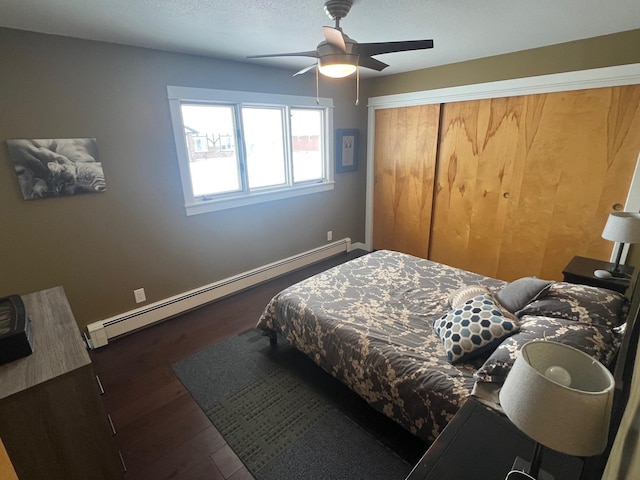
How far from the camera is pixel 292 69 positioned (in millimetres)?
3393

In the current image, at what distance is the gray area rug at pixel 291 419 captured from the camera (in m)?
1.62

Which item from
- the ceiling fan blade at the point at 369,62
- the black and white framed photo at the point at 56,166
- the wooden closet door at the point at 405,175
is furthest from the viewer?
the wooden closet door at the point at 405,175

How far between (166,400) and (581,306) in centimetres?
254

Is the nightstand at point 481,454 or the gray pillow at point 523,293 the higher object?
the gray pillow at point 523,293

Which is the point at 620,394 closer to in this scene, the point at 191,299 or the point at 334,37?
the point at 334,37

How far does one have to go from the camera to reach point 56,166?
2.21m

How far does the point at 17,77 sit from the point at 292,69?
2.31 m

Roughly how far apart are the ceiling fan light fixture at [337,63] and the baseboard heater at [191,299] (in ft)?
7.73

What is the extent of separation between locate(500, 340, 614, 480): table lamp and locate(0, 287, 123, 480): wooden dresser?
1.44m

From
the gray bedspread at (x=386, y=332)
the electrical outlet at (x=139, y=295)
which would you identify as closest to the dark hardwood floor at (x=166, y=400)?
the electrical outlet at (x=139, y=295)

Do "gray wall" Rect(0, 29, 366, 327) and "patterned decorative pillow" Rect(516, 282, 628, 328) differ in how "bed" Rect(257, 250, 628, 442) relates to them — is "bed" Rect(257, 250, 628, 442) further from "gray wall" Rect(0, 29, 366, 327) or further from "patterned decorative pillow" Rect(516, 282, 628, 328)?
"gray wall" Rect(0, 29, 366, 327)

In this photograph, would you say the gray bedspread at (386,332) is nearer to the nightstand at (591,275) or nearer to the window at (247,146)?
the nightstand at (591,275)

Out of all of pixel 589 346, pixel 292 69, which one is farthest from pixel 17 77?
pixel 589 346

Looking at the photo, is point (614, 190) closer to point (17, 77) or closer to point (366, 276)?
point (366, 276)
